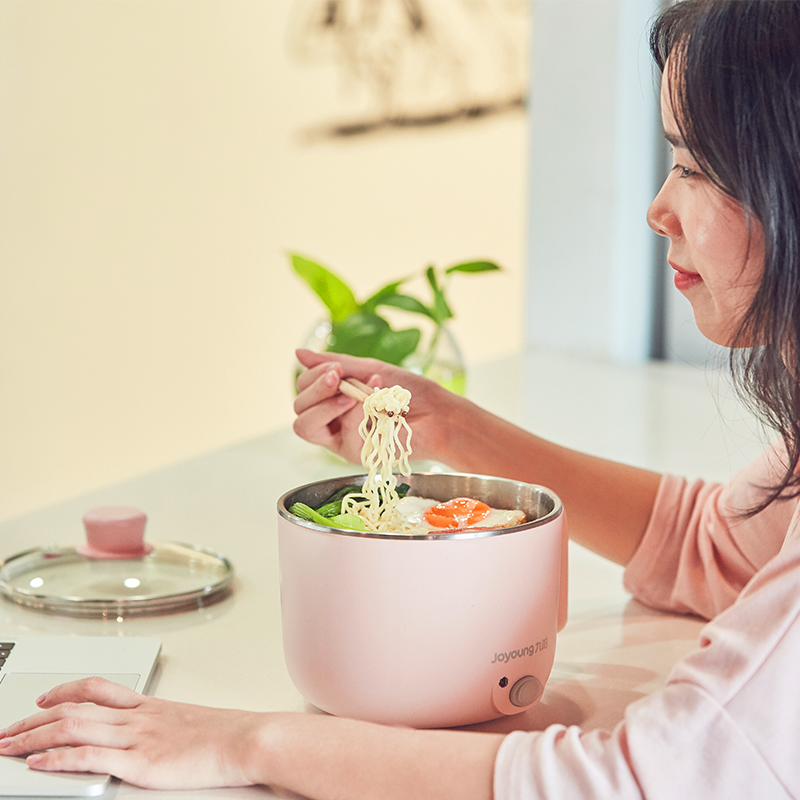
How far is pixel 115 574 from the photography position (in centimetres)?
81

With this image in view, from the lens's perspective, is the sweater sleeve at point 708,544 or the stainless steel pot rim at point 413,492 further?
the sweater sleeve at point 708,544

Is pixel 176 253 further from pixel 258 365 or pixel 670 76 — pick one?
pixel 670 76

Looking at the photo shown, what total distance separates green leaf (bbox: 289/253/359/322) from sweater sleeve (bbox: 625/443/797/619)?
0.58 m

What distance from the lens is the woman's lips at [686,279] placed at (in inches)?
26.7


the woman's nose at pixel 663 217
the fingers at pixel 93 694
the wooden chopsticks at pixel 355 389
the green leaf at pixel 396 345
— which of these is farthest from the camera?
the green leaf at pixel 396 345

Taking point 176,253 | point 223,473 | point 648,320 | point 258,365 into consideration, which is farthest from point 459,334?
point 223,473

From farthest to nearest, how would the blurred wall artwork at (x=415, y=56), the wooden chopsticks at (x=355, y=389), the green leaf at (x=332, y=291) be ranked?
the blurred wall artwork at (x=415, y=56)
the green leaf at (x=332, y=291)
the wooden chopsticks at (x=355, y=389)

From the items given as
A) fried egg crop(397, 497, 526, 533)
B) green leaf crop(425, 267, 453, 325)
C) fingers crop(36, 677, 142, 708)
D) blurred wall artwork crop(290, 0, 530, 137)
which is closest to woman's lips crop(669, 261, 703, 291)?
fried egg crop(397, 497, 526, 533)

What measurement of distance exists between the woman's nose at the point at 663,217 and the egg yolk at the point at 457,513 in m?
0.24

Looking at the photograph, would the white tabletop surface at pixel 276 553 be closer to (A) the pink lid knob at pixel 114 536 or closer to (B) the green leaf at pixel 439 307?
(A) the pink lid knob at pixel 114 536

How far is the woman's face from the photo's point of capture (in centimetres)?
57

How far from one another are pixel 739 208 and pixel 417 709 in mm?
345

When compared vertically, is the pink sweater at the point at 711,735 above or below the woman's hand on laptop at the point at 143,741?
above

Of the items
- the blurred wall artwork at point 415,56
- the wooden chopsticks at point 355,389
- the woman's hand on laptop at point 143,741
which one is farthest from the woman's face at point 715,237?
the blurred wall artwork at point 415,56
